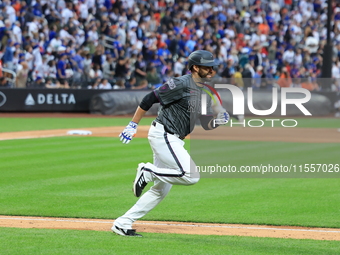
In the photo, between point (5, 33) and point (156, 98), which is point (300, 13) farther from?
point (156, 98)

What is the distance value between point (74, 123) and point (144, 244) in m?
16.4

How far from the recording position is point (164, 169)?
6.61 m

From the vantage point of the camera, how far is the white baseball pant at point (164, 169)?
6.54m

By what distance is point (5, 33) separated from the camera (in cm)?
2380

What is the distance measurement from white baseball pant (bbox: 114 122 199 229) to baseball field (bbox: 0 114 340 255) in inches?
12.5

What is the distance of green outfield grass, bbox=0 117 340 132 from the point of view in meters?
20.6

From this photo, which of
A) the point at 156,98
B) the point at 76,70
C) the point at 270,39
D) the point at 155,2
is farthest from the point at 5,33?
the point at 156,98

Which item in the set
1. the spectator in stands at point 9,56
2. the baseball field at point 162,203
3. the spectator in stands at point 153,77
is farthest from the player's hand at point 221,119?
the spectator in stands at point 153,77

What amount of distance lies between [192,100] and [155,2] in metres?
24.6

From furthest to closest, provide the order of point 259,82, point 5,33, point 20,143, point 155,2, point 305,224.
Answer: point 155,2
point 259,82
point 5,33
point 20,143
point 305,224

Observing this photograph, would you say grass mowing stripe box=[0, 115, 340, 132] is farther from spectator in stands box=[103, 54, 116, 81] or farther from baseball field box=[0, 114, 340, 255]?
baseball field box=[0, 114, 340, 255]

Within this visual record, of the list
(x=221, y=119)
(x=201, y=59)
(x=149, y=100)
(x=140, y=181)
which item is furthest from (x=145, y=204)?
(x=201, y=59)

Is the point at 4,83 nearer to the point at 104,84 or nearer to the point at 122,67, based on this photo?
the point at 104,84

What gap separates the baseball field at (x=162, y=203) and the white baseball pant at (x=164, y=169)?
0.32 meters
